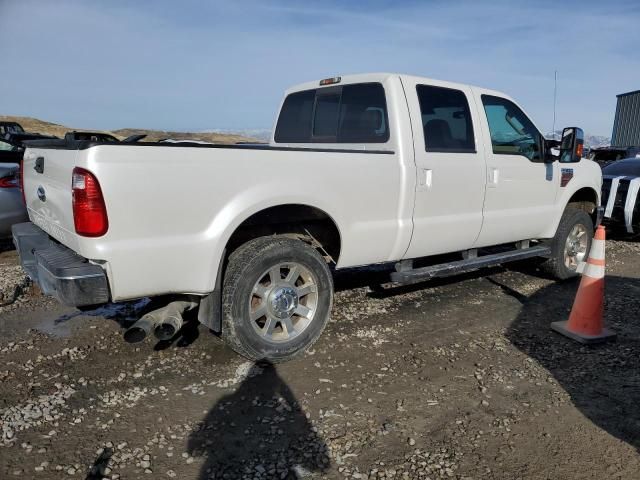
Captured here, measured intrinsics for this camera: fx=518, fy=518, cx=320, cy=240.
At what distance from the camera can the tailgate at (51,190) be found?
10.1 ft

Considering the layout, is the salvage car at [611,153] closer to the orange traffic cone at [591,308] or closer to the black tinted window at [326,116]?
the orange traffic cone at [591,308]

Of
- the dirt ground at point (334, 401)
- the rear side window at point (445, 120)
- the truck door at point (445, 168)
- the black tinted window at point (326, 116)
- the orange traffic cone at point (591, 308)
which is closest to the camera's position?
the dirt ground at point (334, 401)

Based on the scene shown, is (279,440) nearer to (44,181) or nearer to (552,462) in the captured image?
(552,462)

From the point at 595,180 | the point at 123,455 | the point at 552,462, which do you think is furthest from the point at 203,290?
the point at 595,180

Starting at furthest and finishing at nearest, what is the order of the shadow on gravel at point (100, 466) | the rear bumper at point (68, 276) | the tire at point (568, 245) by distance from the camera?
1. the tire at point (568, 245)
2. the rear bumper at point (68, 276)
3. the shadow on gravel at point (100, 466)

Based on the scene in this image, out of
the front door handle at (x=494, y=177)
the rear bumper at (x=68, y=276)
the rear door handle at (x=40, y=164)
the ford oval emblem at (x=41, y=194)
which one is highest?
the rear door handle at (x=40, y=164)

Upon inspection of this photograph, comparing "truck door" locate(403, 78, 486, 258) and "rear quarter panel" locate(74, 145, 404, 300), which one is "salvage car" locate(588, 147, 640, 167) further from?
"rear quarter panel" locate(74, 145, 404, 300)

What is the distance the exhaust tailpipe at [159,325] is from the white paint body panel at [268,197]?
0.57 feet

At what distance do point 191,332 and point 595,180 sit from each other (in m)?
4.95

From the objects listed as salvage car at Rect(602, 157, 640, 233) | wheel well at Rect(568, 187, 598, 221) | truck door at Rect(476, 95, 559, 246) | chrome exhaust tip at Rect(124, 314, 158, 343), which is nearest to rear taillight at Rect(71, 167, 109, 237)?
chrome exhaust tip at Rect(124, 314, 158, 343)

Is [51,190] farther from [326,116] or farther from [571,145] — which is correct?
[571,145]

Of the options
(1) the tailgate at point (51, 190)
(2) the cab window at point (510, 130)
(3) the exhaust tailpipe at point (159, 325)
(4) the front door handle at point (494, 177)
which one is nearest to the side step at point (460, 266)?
(4) the front door handle at point (494, 177)

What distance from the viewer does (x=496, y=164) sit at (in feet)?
16.2

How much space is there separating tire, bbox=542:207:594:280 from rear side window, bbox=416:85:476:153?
188 cm
